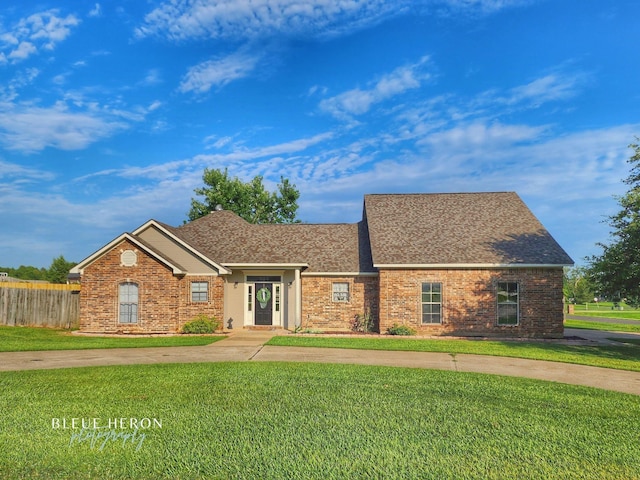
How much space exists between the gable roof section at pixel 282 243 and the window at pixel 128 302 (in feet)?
9.74

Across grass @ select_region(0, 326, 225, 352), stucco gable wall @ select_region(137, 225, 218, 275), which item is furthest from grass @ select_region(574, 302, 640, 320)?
grass @ select_region(0, 326, 225, 352)

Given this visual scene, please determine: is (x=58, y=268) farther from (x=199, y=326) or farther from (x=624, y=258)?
(x=624, y=258)

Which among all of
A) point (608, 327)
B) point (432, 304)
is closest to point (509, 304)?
point (432, 304)

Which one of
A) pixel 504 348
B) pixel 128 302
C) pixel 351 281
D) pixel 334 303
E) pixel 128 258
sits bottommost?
pixel 504 348

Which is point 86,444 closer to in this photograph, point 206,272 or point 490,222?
point 206,272

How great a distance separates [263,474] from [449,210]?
20083 millimetres

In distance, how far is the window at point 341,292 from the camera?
20.5m

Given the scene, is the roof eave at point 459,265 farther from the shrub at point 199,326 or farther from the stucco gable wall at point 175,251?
the stucco gable wall at point 175,251

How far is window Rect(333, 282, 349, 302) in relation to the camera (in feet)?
67.4

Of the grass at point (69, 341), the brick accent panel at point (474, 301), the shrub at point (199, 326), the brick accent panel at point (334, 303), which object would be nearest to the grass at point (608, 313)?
the brick accent panel at point (474, 301)

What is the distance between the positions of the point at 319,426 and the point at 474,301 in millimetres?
13959

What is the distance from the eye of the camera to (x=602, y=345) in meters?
16.6

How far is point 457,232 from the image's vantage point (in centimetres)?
2095

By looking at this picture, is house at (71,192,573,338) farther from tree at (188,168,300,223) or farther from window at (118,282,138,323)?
tree at (188,168,300,223)
